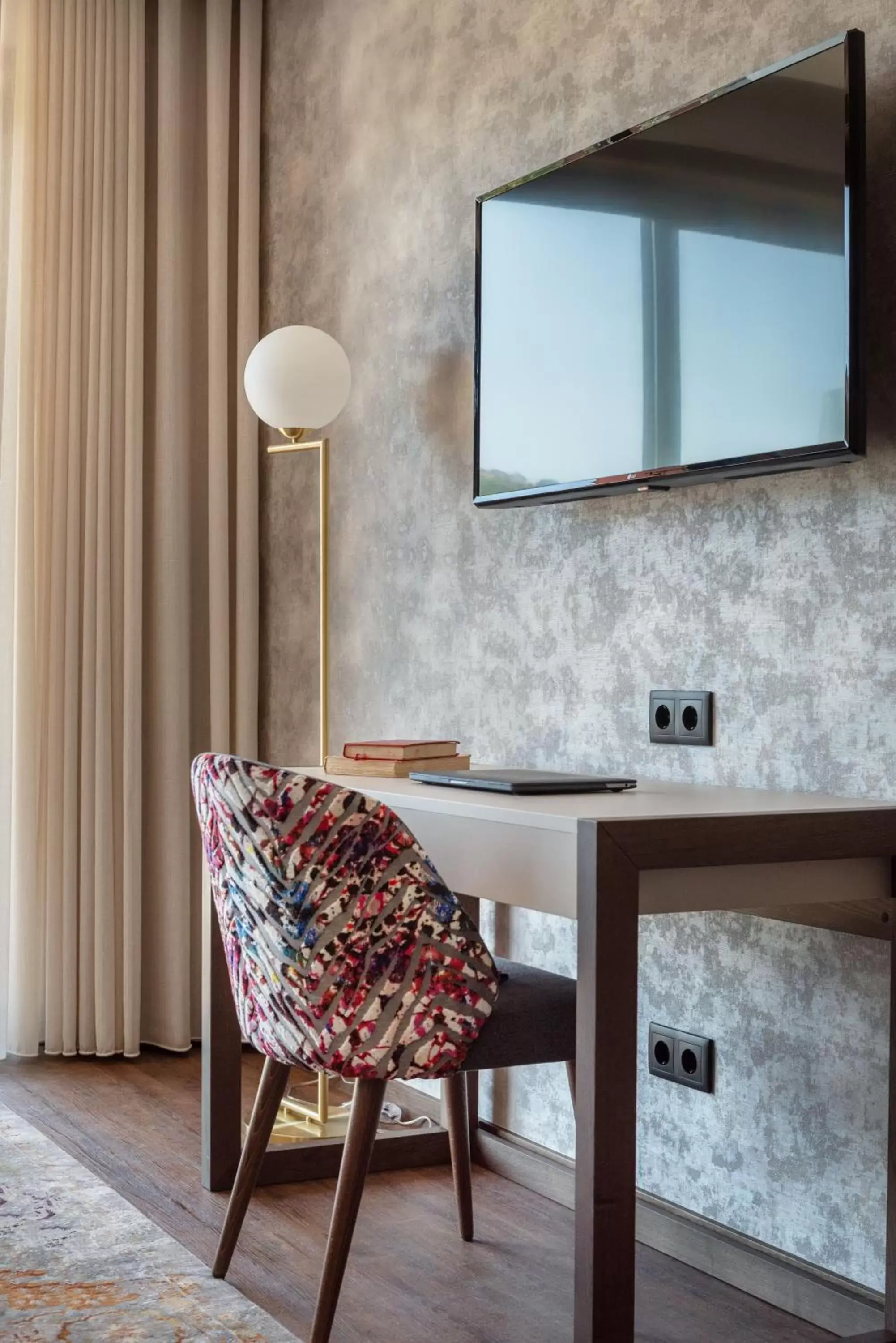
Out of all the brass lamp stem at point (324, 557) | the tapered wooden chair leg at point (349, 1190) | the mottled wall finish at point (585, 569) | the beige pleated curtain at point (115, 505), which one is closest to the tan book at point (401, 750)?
the mottled wall finish at point (585, 569)

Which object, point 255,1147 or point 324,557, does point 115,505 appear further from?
point 255,1147

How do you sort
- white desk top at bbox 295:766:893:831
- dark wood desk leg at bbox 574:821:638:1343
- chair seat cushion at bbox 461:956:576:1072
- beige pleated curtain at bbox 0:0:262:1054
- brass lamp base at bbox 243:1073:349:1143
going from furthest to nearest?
beige pleated curtain at bbox 0:0:262:1054 < brass lamp base at bbox 243:1073:349:1143 < chair seat cushion at bbox 461:956:576:1072 < white desk top at bbox 295:766:893:831 < dark wood desk leg at bbox 574:821:638:1343

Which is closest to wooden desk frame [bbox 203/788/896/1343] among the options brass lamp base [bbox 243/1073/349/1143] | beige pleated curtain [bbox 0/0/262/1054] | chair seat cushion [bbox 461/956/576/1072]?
chair seat cushion [bbox 461/956/576/1072]

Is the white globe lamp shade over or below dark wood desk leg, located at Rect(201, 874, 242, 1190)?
over

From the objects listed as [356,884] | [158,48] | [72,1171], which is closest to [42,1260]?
[72,1171]

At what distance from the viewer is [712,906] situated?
191cm

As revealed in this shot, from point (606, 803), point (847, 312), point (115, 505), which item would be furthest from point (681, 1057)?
point (115, 505)

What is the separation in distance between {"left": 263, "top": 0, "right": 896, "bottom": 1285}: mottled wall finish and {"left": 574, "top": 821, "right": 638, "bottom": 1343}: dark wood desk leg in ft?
1.63

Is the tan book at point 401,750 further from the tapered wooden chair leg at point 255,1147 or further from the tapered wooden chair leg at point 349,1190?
the tapered wooden chair leg at point 349,1190

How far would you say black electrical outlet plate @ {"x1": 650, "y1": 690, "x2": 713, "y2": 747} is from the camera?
2.42 m

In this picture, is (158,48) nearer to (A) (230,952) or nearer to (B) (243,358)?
(B) (243,358)

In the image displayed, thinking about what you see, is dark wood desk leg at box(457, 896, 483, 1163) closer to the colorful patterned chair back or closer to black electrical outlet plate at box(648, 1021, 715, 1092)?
black electrical outlet plate at box(648, 1021, 715, 1092)

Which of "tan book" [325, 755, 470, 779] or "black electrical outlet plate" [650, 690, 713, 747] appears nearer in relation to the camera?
"black electrical outlet plate" [650, 690, 713, 747]

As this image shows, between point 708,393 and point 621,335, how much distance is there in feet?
0.88
